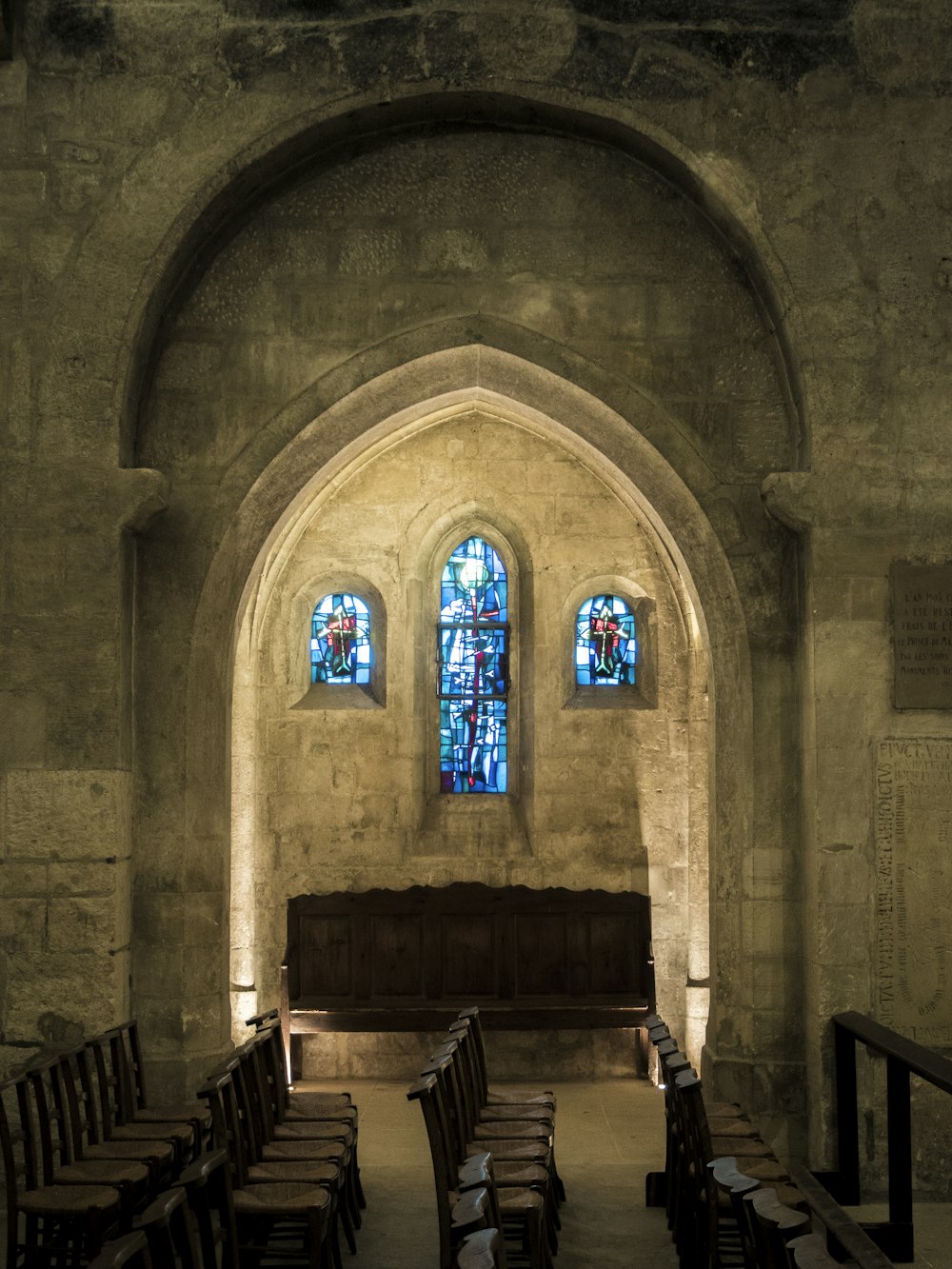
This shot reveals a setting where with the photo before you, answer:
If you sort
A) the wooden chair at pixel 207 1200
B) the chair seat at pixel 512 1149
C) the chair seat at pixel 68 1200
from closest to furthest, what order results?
the wooden chair at pixel 207 1200 → the chair seat at pixel 68 1200 → the chair seat at pixel 512 1149

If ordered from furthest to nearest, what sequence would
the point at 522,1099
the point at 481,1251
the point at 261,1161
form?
1. the point at 522,1099
2. the point at 261,1161
3. the point at 481,1251

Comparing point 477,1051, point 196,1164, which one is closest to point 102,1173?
point 196,1164

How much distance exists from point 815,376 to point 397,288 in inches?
79.7

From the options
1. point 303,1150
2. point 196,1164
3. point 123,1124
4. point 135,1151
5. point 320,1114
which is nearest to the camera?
point 196,1164

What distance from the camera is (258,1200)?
4.76 meters

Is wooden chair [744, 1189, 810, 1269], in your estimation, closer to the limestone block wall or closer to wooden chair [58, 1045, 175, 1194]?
wooden chair [58, 1045, 175, 1194]

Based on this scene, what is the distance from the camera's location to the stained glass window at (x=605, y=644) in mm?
10828

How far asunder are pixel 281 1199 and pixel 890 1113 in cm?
223

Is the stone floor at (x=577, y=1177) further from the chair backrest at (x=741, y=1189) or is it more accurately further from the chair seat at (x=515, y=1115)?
the chair backrest at (x=741, y=1189)

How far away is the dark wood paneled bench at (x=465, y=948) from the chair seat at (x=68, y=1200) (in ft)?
17.6

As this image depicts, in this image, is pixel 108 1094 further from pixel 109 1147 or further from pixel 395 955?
pixel 395 955

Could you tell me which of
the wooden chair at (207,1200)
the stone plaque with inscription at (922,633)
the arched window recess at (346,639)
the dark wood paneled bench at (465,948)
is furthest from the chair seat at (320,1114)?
the arched window recess at (346,639)

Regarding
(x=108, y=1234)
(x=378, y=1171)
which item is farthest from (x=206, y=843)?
(x=108, y=1234)

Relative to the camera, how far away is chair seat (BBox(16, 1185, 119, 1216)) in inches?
179
